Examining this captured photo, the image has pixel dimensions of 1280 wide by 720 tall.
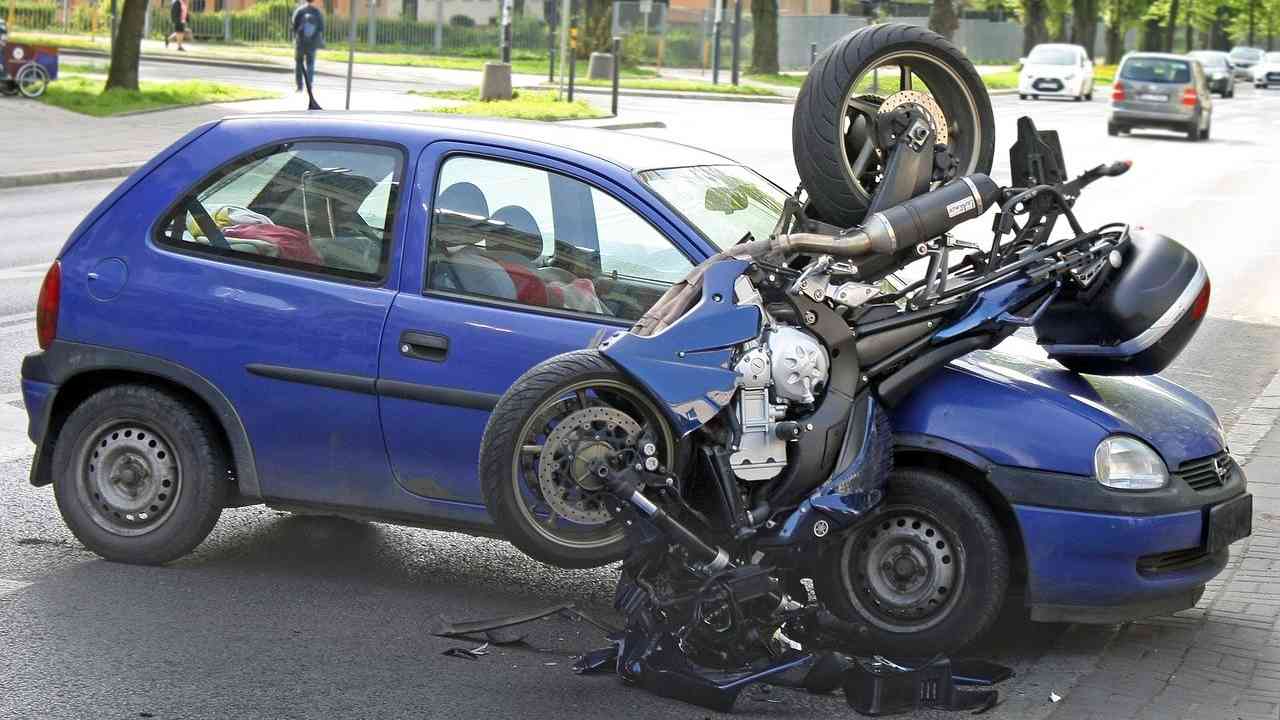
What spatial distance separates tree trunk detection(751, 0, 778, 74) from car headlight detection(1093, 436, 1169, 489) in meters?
49.0

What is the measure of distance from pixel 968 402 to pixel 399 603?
2.00m

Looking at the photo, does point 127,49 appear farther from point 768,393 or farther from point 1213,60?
point 1213,60

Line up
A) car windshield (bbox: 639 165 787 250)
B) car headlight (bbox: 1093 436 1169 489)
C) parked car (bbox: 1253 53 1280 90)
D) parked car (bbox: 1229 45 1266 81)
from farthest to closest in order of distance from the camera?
parked car (bbox: 1229 45 1266 81)
parked car (bbox: 1253 53 1280 90)
car windshield (bbox: 639 165 787 250)
car headlight (bbox: 1093 436 1169 489)

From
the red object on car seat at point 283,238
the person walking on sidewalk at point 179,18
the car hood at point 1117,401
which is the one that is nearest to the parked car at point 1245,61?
the person walking on sidewalk at point 179,18

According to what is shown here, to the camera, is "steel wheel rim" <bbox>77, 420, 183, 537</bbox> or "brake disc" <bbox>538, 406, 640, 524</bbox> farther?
"steel wheel rim" <bbox>77, 420, 183, 537</bbox>

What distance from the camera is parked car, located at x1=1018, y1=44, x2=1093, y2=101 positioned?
171 feet

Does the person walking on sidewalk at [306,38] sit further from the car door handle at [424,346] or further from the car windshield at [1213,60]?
the car windshield at [1213,60]

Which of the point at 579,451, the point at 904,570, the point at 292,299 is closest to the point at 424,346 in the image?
the point at 292,299

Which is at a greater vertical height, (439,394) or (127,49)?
(127,49)

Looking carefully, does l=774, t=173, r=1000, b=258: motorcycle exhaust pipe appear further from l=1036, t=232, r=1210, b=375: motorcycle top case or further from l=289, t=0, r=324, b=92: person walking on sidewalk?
l=289, t=0, r=324, b=92: person walking on sidewalk

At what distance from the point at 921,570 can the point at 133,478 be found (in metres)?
2.75

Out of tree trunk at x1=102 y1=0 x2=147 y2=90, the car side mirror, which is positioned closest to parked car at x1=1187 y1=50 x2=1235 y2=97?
tree trunk at x1=102 y1=0 x2=147 y2=90

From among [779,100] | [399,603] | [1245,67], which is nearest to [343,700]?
[399,603]

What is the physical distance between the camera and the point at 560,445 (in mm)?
5039
